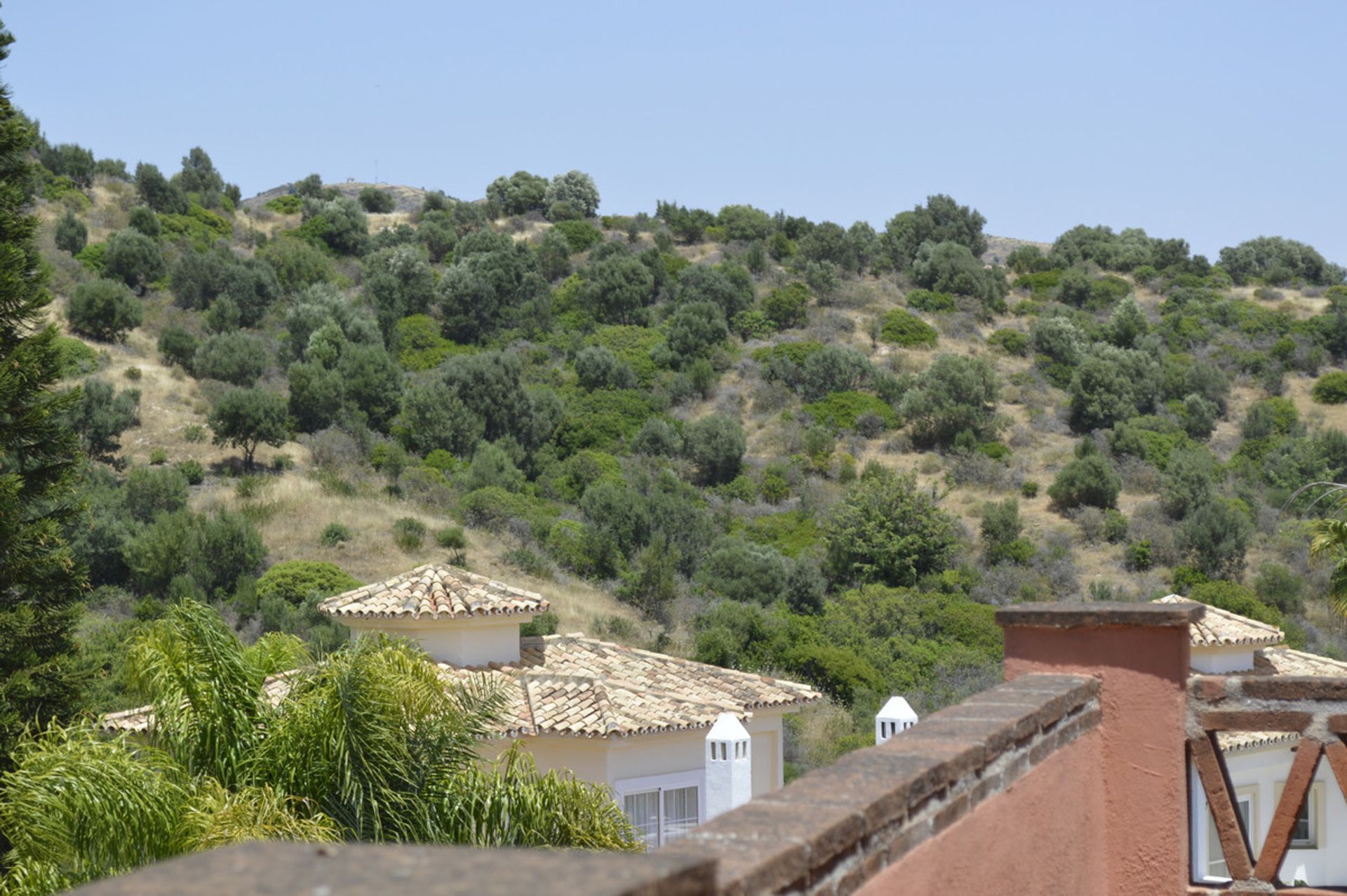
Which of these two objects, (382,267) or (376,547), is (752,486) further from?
(382,267)

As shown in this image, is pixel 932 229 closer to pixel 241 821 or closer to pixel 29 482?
pixel 29 482

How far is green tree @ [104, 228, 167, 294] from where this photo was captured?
45.8 metres

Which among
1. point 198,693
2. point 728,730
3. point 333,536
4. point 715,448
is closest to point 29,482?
point 198,693

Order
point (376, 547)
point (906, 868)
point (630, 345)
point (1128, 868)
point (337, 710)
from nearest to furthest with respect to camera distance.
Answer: point (906, 868) < point (1128, 868) < point (337, 710) < point (376, 547) < point (630, 345)

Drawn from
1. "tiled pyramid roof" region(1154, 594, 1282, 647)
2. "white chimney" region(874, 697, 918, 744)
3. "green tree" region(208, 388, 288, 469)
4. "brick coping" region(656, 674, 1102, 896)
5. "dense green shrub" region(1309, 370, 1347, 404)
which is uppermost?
"dense green shrub" region(1309, 370, 1347, 404)

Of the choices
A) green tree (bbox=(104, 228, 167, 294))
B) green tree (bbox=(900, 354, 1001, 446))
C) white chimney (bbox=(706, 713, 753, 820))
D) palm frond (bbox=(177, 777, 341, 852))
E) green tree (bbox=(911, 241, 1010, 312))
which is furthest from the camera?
green tree (bbox=(911, 241, 1010, 312))

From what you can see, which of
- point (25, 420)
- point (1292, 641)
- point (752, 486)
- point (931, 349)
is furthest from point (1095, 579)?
point (25, 420)

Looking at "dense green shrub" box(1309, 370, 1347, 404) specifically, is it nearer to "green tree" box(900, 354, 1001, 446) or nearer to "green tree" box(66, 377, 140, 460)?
"green tree" box(900, 354, 1001, 446)

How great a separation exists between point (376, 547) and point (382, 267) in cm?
2282

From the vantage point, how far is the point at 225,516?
103 ft

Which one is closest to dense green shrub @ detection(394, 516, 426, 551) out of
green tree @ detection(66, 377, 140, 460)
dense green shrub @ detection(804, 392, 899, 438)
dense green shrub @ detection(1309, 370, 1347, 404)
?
green tree @ detection(66, 377, 140, 460)

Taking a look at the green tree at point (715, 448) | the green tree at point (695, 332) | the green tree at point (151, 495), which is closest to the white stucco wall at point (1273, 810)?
the green tree at point (151, 495)

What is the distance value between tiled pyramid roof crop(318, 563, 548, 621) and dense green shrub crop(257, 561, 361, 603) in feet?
42.2

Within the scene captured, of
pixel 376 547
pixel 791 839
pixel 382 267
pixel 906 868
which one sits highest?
pixel 382 267
